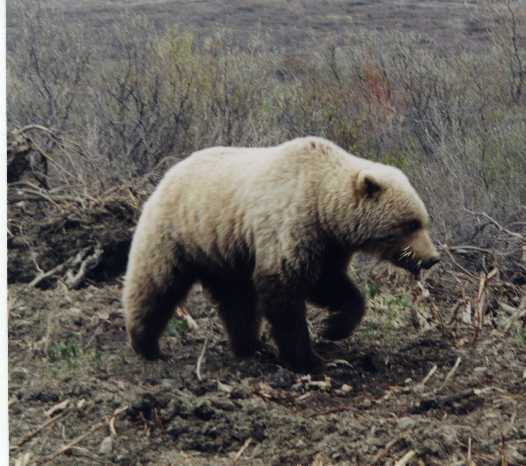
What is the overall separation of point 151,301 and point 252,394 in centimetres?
86

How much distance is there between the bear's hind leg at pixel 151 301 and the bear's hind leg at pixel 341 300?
65 cm

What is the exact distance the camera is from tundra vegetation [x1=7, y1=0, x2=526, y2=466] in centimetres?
390

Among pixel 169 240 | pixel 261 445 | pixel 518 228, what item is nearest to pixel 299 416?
pixel 261 445

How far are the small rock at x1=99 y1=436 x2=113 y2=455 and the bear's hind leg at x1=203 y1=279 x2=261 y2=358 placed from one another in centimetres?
142

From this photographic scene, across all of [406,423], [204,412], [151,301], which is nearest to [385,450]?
[406,423]

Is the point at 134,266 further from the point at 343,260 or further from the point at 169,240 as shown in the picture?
the point at 343,260

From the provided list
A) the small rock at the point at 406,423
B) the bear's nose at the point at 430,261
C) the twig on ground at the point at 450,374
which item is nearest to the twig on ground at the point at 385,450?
the small rock at the point at 406,423

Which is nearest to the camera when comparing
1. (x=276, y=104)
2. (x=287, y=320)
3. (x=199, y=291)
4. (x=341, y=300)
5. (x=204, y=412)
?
(x=204, y=412)

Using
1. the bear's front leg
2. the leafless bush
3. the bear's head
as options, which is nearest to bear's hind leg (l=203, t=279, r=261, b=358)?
the bear's front leg

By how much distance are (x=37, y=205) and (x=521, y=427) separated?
12.4 ft

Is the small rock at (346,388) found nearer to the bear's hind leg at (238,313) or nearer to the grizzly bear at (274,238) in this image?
the grizzly bear at (274,238)

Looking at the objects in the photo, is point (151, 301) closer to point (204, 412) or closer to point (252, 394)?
point (252, 394)

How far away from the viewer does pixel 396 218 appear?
15.5 ft

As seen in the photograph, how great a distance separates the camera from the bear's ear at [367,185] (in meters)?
4.63
